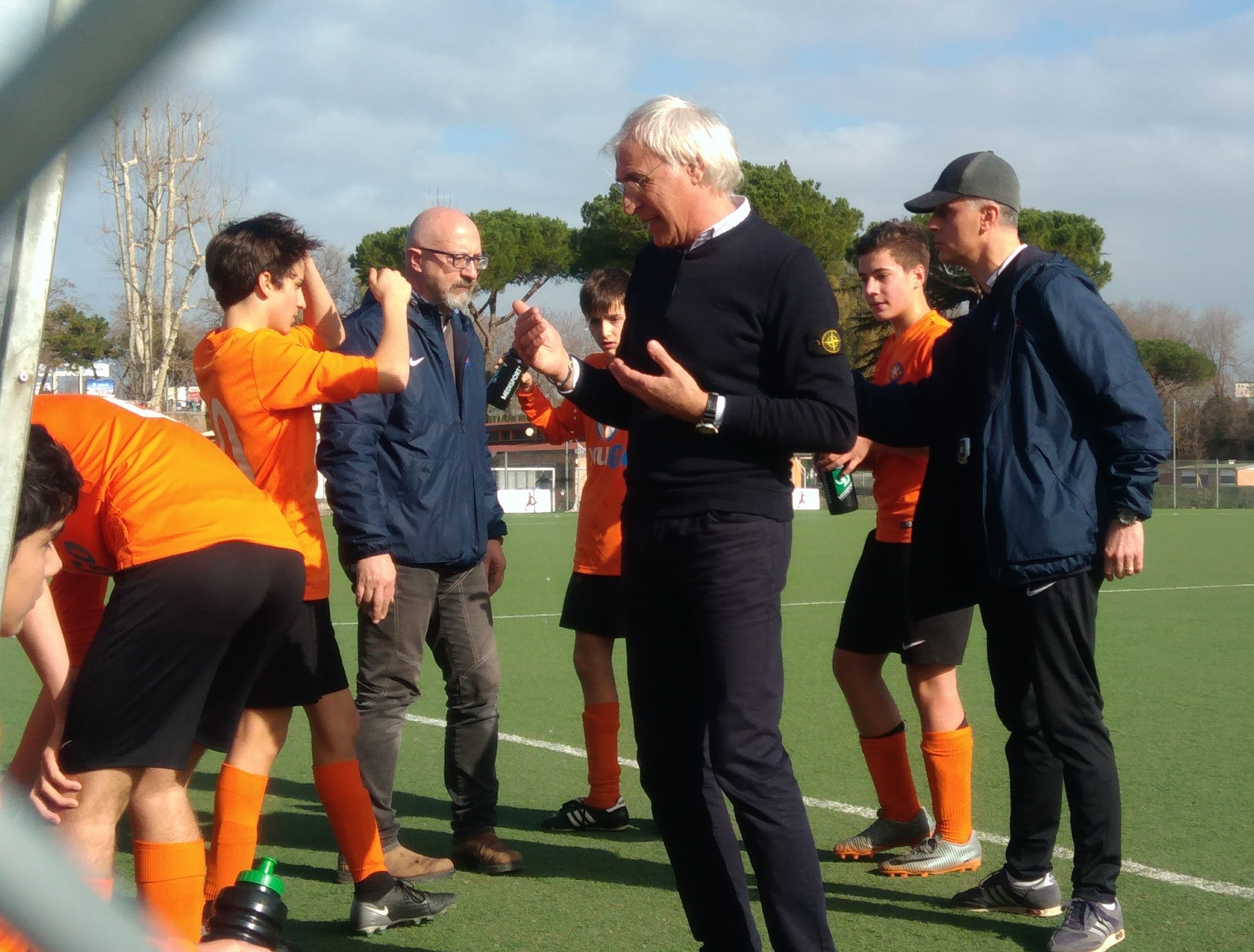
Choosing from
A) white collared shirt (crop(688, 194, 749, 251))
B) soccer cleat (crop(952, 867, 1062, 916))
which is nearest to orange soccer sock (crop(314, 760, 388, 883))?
soccer cleat (crop(952, 867, 1062, 916))

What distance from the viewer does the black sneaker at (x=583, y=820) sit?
4707mm

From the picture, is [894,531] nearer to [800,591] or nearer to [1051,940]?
[1051,940]

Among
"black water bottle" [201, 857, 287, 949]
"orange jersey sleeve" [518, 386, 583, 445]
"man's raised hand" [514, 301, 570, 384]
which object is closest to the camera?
"black water bottle" [201, 857, 287, 949]

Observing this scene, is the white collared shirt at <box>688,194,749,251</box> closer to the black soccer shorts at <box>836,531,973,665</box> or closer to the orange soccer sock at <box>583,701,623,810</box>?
the black soccer shorts at <box>836,531,973,665</box>

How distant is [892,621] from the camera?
425cm

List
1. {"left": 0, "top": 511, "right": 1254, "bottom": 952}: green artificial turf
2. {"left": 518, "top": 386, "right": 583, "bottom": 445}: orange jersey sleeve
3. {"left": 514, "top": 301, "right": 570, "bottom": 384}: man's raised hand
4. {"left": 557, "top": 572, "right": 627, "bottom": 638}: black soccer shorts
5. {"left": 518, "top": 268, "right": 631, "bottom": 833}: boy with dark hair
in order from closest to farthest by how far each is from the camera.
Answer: {"left": 514, "top": 301, "right": 570, "bottom": 384}: man's raised hand < {"left": 0, "top": 511, "right": 1254, "bottom": 952}: green artificial turf < {"left": 518, "top": 268, "right": 631, "bottom": 833}: boy with dark hair < {"left": 557, "top": 572, "right": 627, "bottom": 638}: black soccer shorts < {"left": 518, "top": 386, "right": 583, "bottom": 445}: orange jersey sleeve

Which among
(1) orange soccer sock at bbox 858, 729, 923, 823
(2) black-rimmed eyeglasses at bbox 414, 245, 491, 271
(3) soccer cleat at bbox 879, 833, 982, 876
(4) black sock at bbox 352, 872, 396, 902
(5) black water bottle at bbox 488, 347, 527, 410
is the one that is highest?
(2) black-rimmed eyeglasses at bbox 414, 245, 491, 271

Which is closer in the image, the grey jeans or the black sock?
the black sock

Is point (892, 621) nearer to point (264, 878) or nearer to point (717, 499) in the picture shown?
point (717, 499)

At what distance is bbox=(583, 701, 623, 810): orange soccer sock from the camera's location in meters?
4.74

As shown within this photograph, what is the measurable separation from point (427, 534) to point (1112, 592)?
407 inches

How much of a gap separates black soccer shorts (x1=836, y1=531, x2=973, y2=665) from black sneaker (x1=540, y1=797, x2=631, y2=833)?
104cm

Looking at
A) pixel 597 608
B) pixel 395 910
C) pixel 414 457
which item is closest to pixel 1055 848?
pixel 597 608

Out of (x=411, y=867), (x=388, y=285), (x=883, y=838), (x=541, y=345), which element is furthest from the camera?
(x=883, y=838)
